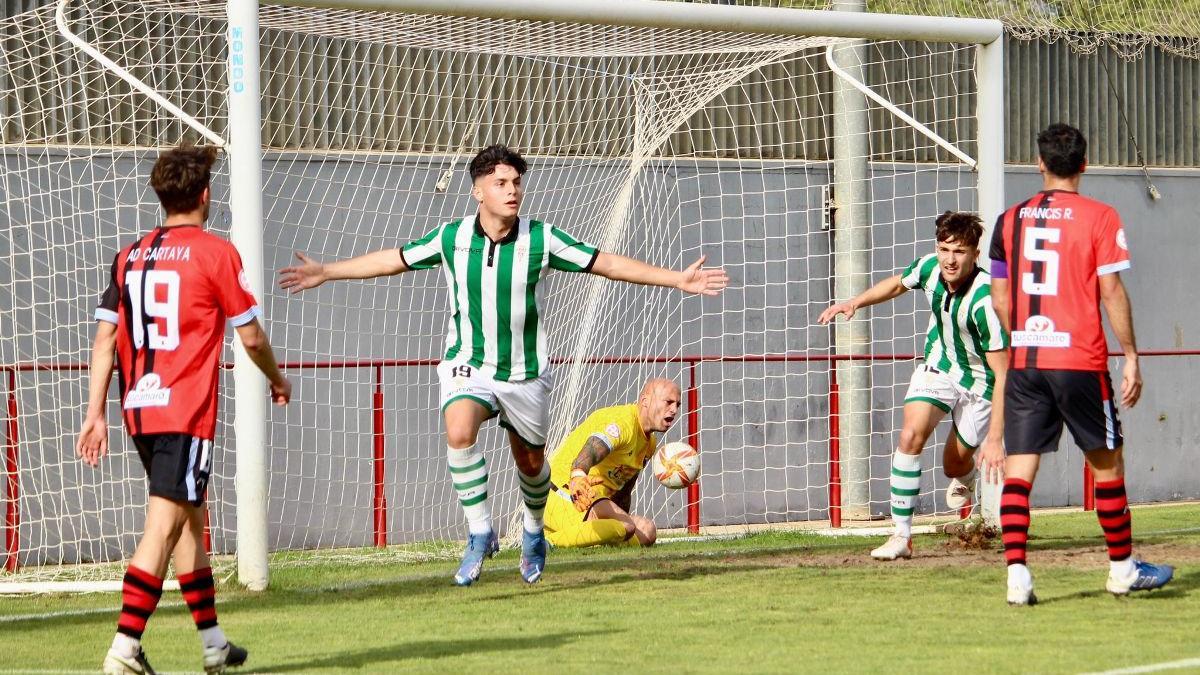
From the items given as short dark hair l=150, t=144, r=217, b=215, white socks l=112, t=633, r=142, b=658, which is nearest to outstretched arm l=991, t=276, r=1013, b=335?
short dark hair l=150, t=144, r=217, b=215

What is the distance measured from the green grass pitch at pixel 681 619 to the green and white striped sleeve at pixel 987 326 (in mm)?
1185

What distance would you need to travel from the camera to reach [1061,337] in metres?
7.33

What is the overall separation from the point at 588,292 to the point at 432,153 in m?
1.67

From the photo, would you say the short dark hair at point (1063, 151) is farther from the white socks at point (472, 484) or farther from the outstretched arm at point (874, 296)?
the white socks at point (472, 484)

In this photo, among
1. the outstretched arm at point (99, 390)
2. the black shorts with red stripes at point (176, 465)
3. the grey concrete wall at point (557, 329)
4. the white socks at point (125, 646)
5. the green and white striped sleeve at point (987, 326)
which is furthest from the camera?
the grey concrete wall at point (557, 329)

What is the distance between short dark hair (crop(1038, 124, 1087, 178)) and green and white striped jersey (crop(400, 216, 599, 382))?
7.29 ft

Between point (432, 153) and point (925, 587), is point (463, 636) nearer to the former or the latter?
point (925, 587)

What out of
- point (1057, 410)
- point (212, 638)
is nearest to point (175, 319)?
point (212, 638)

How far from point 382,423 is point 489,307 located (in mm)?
4595

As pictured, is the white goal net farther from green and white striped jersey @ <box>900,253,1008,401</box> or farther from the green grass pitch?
the green grass pitch

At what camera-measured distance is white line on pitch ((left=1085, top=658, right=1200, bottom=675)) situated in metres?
5.73

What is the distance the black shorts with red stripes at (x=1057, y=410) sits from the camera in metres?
7.31

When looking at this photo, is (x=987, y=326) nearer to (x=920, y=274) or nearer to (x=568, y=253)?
(x=920, y=274)

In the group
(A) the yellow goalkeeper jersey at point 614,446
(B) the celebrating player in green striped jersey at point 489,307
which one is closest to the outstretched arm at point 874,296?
(A) the yellow goalkeeper jersey at point 614,446
